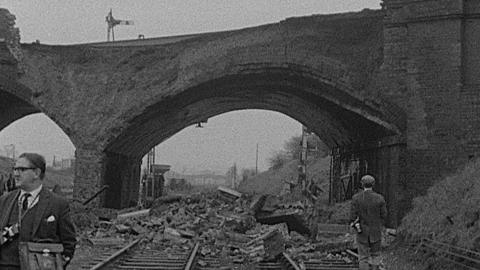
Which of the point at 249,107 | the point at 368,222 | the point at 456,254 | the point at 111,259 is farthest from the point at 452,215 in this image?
the point at 249,107

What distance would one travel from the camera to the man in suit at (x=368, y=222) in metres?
9.23

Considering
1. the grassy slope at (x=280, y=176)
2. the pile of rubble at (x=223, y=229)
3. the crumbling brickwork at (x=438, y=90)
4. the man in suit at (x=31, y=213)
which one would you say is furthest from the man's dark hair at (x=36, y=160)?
the grassy slope at (x=280, y=176)

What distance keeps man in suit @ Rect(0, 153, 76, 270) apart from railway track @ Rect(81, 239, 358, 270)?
18.7 ft

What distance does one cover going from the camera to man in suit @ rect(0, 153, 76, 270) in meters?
4.39

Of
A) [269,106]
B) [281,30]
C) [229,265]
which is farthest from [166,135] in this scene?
[229,265]

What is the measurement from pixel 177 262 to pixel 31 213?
7521mm

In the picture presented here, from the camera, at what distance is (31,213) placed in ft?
14.5

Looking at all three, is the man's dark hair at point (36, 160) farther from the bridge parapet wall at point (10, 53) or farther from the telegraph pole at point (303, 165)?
the telegraph pole at point (303, 165)

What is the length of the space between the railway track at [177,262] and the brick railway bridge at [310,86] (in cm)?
596

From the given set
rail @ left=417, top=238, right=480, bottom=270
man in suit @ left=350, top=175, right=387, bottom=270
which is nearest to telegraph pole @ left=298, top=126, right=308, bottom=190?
rail @ left=417, top=238, right=480, bottom=270

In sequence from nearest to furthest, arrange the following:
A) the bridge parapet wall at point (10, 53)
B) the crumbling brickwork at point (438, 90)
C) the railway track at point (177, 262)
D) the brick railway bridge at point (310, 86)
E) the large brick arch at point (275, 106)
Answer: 1. the railway track at point (177, 262)
2. the crumbling brickwork at point (438, 90)
3. the brick railway bridge at point (310, 86)
4. the large brick arch at point (275, 106)
5. the bridge parapet wall at point (10, 53)

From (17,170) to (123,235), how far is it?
12.6 meters

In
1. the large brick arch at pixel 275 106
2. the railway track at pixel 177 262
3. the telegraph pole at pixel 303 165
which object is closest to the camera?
the railway track at pixel 177 262

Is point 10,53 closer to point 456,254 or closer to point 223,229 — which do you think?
point 223,229
